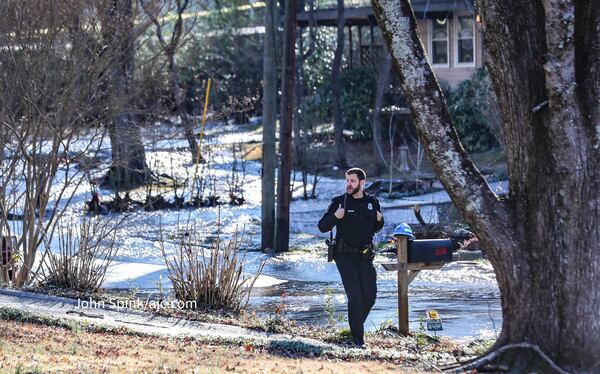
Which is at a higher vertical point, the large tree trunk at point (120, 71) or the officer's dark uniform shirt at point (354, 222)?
the large tree trunk at point (120, 71)

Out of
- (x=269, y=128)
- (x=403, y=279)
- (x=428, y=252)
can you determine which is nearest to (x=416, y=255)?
(x=428, y=252)

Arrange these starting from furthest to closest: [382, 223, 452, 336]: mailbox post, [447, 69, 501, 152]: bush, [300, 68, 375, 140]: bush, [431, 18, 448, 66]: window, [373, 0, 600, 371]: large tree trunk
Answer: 1. [431, 18, 448, 66]: window
2. [300, 68, 375, 140]: bush
3. [447, 69, 501, 152]: bush
4. [382, 223, 452, 336]: mailbox post
5. [373, 0, 600, 371]: large tree trunk

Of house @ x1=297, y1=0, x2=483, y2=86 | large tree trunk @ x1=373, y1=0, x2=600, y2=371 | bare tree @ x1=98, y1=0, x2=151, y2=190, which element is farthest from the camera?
house @ x1=297, y1=0, x2=483, y2=86

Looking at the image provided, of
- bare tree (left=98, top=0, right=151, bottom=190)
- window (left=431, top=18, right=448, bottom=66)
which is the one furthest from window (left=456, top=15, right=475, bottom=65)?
→ bare tree (left=98, top=0, right=151, bottom=190)

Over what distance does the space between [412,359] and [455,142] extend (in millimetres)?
1766

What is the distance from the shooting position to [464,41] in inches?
1341

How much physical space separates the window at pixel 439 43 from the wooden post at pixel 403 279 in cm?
2572

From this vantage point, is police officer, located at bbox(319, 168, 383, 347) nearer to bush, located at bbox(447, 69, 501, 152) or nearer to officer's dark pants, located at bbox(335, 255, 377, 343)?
officer's dark pants, located at bbox(335, 255, 377, 343)

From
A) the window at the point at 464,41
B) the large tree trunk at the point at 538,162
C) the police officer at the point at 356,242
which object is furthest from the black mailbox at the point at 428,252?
the window at the point at 464,41

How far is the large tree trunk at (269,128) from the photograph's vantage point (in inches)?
667

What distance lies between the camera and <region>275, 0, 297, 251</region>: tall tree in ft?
54.1

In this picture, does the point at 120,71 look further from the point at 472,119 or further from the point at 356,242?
the point at 472,119

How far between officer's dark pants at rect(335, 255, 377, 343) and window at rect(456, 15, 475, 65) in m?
25.4

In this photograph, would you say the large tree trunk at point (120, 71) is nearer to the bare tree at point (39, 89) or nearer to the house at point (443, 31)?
the bare tree at point (39, 89)
